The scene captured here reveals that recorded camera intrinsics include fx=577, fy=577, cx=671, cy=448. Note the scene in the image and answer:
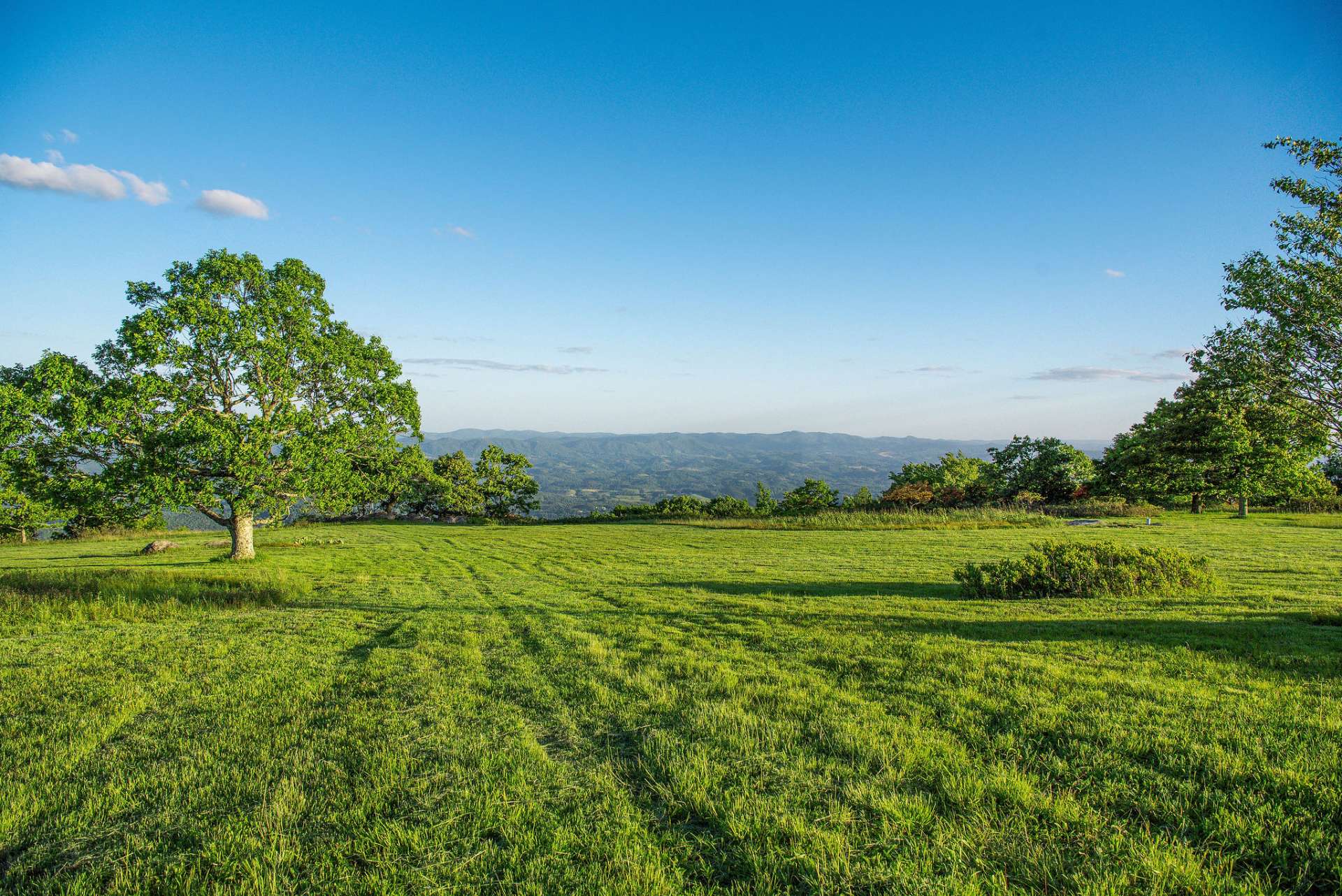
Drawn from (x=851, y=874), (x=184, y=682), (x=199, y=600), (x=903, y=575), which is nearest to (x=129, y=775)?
(x=184, y=682)

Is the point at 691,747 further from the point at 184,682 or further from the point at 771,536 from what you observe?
the point at 771,536

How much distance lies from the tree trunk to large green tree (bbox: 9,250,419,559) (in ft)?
0.18

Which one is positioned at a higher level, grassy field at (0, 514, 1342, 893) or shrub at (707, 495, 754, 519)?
grassy field at (0, 514, 1342, 893)

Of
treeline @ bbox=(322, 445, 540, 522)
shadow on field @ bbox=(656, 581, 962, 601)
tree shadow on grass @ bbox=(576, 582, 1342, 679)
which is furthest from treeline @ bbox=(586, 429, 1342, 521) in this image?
tree shadow on grass @ bbox=(576, 582, 1342, 679)

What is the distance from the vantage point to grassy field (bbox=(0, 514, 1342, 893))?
3715 millimetres

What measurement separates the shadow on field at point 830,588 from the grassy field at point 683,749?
5.06 feet

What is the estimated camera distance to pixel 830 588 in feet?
47.9

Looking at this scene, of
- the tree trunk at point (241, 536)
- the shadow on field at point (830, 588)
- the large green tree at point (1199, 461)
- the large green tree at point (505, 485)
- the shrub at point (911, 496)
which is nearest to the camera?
the shadow on field at point (830, 588)

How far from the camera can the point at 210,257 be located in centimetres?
2059

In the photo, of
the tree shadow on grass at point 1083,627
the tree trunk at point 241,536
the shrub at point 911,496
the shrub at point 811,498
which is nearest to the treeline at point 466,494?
the shrub at point 811,498

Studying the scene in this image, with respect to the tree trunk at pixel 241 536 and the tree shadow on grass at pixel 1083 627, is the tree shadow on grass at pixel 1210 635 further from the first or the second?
the tree trunk at pixel 241 536

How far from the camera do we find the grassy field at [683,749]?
3.71m

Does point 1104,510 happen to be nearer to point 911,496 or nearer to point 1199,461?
point 1199,461

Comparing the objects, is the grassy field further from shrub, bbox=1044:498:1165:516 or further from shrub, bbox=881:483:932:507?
shrub, bbox=881:483:932:507
